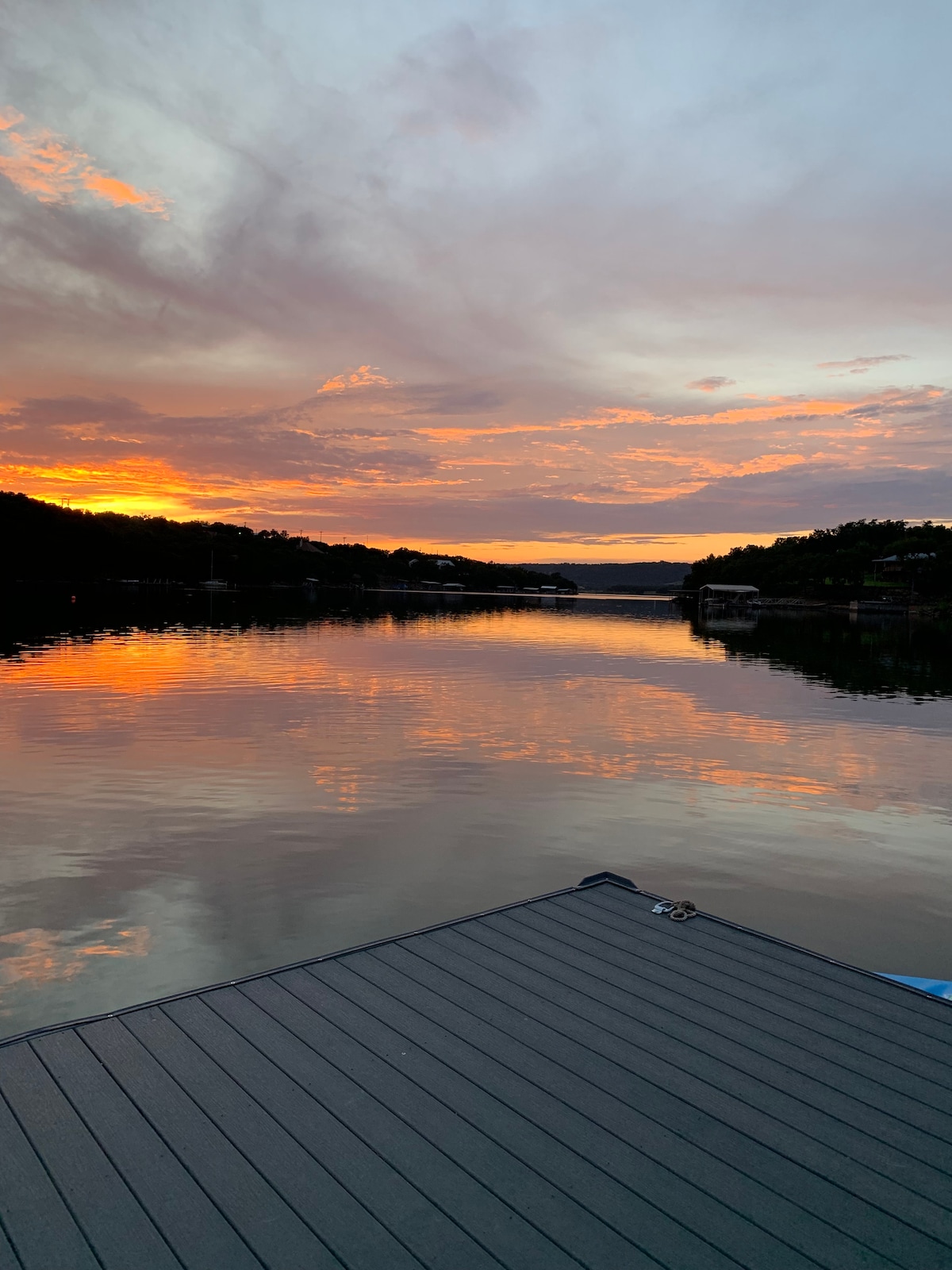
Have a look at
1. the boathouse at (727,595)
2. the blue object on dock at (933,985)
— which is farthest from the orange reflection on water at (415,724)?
the boathouse at (727,595)

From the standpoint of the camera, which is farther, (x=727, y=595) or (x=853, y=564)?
(x=727, y=595)

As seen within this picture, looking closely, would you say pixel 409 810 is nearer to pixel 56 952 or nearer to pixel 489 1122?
pixel 56 952

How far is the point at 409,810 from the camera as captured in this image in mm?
12969

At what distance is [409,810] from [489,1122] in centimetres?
881

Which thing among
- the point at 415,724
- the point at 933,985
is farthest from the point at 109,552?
the point at 933,985

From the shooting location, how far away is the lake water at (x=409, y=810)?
8.37 m

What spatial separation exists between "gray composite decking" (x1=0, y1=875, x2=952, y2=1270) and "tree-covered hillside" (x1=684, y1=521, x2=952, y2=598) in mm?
109209

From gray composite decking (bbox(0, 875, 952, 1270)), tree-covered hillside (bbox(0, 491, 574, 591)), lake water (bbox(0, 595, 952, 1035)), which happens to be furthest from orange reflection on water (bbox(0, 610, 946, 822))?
tree-covered hillside (bbox(0, 491, 574, 591))

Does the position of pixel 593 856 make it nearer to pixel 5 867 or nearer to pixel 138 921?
pixel 138 921

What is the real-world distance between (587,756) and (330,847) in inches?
299

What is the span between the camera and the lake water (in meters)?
8.37

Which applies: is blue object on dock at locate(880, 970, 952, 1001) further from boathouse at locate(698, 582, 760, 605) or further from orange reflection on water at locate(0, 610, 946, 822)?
boathouse at locate(698, 582, 760, 605)

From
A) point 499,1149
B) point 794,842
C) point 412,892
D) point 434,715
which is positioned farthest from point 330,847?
point 434,715

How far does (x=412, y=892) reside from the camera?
9.49 m
